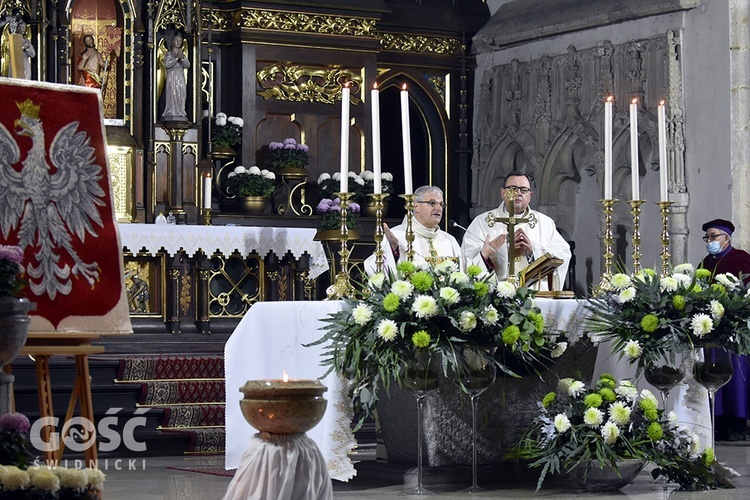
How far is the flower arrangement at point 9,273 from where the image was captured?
12.5ft

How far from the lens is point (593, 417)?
6.95 m

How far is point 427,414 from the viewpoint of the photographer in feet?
24.0

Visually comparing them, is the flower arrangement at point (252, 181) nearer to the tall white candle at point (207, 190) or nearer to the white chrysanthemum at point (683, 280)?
the tall white candle at point (207, 190)

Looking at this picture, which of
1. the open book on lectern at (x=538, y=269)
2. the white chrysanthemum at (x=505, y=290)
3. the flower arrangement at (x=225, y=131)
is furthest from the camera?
the flower arrangement at (x=225, y=131)

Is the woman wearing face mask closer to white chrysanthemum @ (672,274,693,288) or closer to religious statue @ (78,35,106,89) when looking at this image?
white chrysanthemum @ (672,274,693,288)

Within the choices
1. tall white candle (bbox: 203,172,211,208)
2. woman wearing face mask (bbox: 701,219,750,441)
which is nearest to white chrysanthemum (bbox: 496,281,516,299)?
woman wearing face mask (bbox: 701,219,750,441)

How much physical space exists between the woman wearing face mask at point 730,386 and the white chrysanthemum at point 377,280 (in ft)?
14.1

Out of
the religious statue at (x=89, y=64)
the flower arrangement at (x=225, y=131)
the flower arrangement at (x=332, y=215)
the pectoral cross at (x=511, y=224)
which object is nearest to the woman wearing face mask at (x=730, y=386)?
the flower arrangement at (x=332, y=215)

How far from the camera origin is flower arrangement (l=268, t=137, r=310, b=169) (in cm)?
1370

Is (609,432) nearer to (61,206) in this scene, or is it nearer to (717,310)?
(717,310)

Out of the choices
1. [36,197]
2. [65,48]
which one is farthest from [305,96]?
[36,197]

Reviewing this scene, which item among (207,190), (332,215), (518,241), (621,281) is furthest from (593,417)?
(207,190)

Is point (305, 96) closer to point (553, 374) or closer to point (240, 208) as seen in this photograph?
point (240, 208)

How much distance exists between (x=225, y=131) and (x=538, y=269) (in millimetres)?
6402
